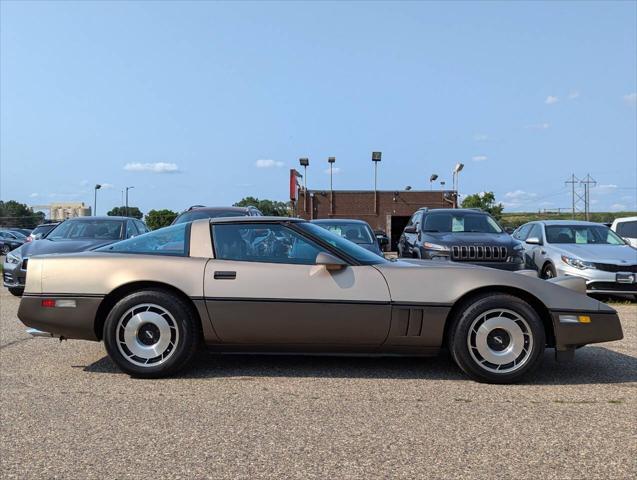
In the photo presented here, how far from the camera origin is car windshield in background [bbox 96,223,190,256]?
4562mm

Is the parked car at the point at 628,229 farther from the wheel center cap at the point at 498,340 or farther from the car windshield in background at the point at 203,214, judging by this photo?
the wheel center cap at the point at 498,340

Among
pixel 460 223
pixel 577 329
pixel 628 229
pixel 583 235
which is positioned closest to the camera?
pixel 577 329

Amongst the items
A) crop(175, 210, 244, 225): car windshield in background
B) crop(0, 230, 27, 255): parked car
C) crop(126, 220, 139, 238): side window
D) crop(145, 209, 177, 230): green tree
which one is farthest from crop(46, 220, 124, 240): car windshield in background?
crop(145, 209, 177, 230): green tree

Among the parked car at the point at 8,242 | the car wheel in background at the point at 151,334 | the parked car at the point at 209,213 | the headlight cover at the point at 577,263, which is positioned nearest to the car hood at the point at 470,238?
the headlight cover at the point at 577,263

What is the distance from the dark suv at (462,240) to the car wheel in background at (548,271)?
2.79 feet

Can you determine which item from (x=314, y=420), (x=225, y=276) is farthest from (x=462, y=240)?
(x=314, y=420)

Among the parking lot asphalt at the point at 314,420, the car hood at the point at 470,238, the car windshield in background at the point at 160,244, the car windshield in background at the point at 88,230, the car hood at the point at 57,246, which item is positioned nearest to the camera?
the parking lot asphalt at the point at 314,420

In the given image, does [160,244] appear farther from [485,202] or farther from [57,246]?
[485,202]

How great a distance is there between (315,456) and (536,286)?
7.70ft

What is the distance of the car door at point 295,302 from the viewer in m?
4.22

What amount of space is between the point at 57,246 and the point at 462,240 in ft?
22.2

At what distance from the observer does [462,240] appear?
9445 millimetres

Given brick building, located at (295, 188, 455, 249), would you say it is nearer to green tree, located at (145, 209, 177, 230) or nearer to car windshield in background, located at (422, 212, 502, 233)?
car windshield in background, located at (422, 212, 502, 233)

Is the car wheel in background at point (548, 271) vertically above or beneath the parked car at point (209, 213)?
beneath
